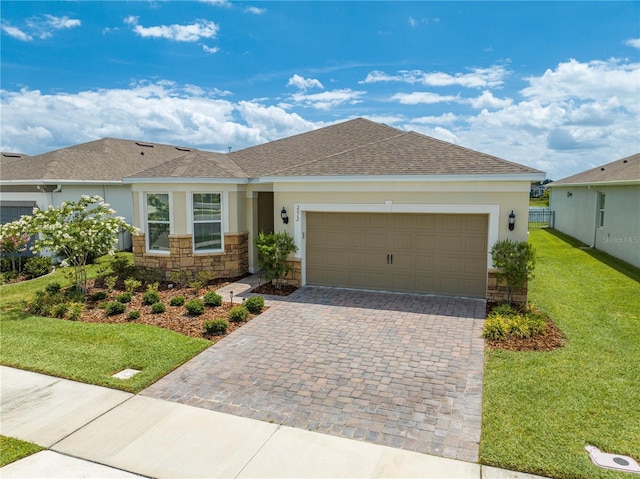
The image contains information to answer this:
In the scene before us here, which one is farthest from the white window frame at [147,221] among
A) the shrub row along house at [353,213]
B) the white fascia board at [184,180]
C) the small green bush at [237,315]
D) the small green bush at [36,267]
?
the small green bush at [237,315]

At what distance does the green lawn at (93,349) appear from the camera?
675cm

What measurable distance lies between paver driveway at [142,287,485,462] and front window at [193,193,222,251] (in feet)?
13.7

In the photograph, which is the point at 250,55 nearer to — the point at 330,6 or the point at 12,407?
the point at 330,6

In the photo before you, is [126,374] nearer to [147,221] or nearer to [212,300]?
[212,300]

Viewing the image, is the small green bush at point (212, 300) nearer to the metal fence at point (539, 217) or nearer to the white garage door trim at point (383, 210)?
the white garage door trim at point (383, 210)

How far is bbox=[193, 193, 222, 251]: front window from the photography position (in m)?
12.8

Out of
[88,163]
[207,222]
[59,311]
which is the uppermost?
[88,163]

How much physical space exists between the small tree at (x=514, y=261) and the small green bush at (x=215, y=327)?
20.4ft

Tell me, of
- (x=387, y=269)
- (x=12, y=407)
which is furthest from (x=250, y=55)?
(x=12, y=407)

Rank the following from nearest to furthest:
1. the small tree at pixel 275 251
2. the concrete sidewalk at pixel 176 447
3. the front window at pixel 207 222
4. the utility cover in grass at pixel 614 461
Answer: the utility cover in grass at pixel 614 461 < the concrete sidewalk at pixel 176 447 < the small tree at pixel 275 251 < the front window at pixel 207 222

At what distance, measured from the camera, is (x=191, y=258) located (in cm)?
1279

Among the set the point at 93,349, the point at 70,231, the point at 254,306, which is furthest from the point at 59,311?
the point at 254,306

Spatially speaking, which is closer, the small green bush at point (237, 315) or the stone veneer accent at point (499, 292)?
the small green bush at point (237, 315)

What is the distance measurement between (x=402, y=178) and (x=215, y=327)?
5.66 meters
